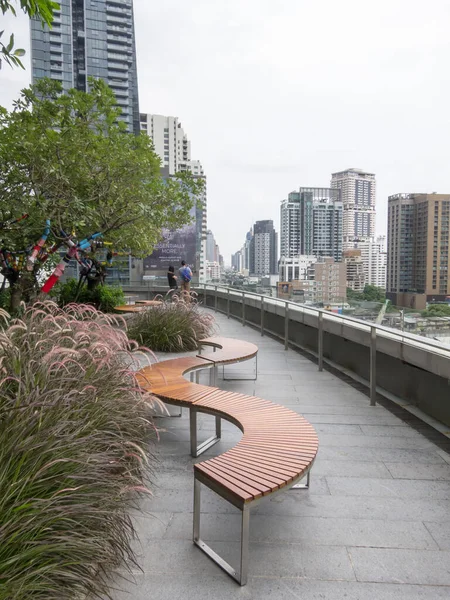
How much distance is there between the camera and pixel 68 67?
9900cm

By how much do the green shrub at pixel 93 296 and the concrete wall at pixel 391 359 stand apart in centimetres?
652

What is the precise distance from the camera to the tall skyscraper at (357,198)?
57.4 meters

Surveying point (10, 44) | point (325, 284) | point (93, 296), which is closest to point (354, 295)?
point (325, 284)

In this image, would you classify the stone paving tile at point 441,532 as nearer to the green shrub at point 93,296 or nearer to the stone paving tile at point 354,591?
the stone paving tile at point 354,591

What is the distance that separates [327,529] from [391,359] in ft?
10.5

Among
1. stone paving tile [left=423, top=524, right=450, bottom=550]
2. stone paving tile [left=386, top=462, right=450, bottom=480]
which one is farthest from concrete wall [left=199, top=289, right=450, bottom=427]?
stone paving tile [left=423, top=524, right=450, bottom=550]

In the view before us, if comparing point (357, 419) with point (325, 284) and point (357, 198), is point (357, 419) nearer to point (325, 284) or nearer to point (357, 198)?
point (325, 284)

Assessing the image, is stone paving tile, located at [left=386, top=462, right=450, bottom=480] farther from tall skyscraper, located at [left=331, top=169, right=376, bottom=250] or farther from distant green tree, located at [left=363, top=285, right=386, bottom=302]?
tall skyscraper, located at [left=331, top=169, right=376, bottom=250]

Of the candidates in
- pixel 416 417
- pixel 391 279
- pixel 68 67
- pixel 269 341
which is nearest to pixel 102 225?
pixel 269 341

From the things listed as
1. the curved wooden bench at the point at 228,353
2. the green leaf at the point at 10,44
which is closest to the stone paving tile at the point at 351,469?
the curved wooden bench at the point at 228,353

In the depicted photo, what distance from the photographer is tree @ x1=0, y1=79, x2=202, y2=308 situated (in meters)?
8.05

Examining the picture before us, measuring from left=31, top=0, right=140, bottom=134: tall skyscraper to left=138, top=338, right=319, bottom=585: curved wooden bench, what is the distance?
10081 cm

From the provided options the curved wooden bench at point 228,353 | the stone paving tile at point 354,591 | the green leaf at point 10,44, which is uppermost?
the green leaf at point 10,44

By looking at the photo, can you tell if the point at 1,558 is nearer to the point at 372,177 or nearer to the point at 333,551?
the point at 333,551
